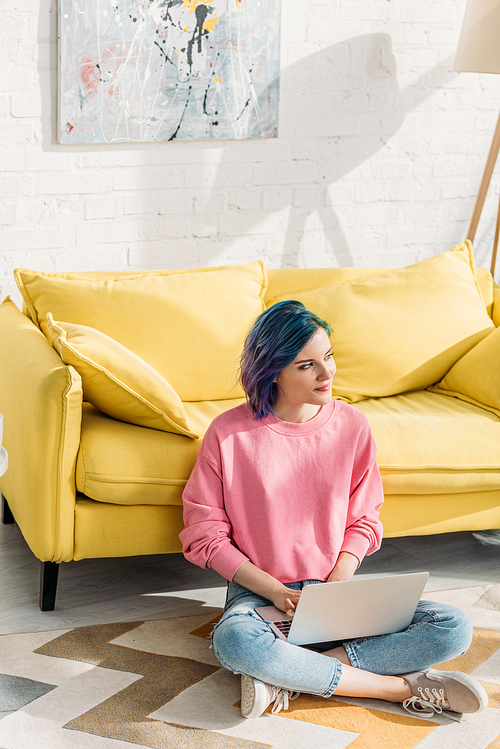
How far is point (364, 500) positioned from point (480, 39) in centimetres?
180

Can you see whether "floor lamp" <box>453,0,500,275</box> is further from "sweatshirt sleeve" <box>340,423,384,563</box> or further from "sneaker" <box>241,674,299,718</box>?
"sneaker" <box>241,674,299,718</box>

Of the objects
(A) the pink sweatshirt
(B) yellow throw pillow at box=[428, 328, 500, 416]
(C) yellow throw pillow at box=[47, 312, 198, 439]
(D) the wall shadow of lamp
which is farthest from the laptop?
(D) the wall shadow of lamp

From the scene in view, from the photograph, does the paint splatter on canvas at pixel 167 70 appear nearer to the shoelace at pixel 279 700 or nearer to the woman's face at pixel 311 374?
the woman's face at pixel 311 374

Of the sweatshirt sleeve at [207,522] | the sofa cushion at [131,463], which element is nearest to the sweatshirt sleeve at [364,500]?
the sweatshirt sleeve at [207,522]

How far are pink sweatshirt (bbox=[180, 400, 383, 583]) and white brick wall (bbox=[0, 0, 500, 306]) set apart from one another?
1.25 meters

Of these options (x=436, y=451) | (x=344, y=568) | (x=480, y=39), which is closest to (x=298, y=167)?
(x=480, y=39)

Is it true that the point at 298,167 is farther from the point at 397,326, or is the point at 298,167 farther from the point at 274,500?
the point at 274,500

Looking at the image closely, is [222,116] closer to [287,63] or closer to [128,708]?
[287,63]

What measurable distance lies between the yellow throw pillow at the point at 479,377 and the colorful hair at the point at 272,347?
0.72 m

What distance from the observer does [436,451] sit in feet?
6.79

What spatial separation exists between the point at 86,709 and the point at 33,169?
1.73 meters

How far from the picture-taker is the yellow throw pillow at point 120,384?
1.83 meters

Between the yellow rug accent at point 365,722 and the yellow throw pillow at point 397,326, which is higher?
the yellow throw pillow at point 397,326

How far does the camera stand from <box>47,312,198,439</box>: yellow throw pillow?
1.83m
